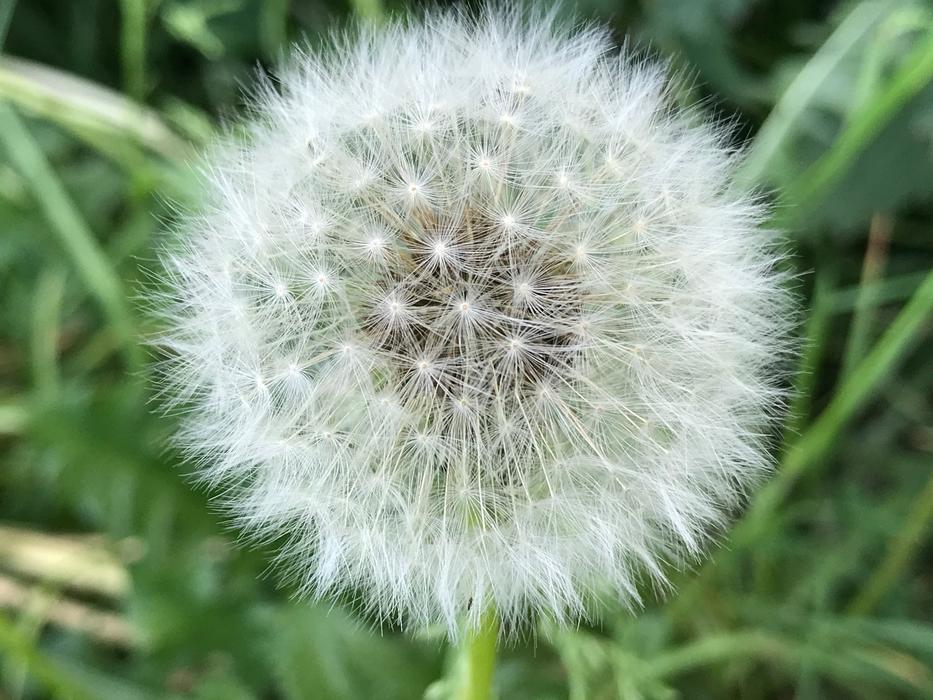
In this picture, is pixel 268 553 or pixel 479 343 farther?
pixel 268 553

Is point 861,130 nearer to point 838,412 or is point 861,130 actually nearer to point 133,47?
point 838,412

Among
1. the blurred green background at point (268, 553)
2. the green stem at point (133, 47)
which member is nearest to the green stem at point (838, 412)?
the blurred green background at point (268, 553)

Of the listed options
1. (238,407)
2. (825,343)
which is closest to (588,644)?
(238,407)

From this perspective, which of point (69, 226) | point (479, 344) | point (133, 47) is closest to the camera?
point (479, 344)

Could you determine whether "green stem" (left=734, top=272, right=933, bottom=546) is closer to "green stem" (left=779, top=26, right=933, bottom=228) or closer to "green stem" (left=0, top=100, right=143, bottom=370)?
"green stem" (left=779, top=26, right=933, bottom=228)

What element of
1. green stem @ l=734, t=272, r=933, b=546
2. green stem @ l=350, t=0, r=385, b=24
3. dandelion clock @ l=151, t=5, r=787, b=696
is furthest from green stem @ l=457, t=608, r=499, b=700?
green stem @ l=350, t=0, r=385, b=24

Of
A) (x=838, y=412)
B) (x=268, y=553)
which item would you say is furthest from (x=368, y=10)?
(x=838, y=412)

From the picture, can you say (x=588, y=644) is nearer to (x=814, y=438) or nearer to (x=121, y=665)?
(x=814, y=438)
